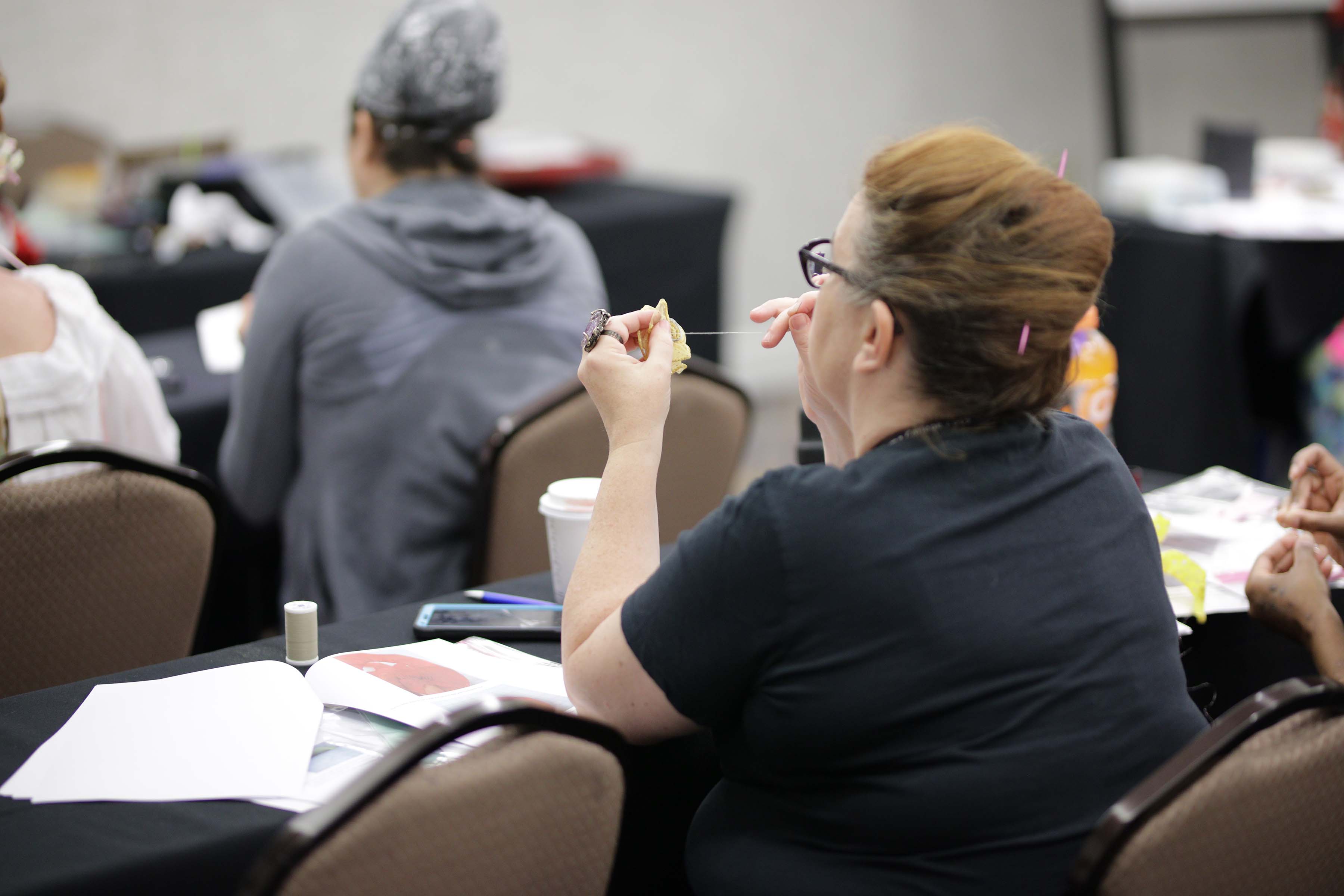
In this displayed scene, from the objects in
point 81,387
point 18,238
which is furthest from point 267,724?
point 18,238

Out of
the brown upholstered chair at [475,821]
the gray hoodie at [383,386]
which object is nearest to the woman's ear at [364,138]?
the gray hoodie at [383,386]

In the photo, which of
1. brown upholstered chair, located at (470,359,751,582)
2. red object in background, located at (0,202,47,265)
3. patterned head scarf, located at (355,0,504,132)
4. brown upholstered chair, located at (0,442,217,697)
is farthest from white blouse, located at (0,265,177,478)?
red object in background, located at (0,202,47,265)

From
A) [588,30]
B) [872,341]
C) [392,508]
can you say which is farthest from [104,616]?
[588,30]

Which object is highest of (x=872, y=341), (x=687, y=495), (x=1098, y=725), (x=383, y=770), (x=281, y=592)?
(x=872, y=341)

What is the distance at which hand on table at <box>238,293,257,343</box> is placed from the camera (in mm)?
2098

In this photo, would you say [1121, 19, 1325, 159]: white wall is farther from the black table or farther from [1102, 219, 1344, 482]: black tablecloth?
the black table

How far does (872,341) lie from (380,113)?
4.53ft

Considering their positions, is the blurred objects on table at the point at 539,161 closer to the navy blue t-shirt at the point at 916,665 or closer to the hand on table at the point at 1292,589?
the hand on table at the point at 1292,589

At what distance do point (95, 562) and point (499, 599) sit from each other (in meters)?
0.51

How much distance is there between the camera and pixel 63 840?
1.00 m

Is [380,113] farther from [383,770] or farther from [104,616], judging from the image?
[383,770]

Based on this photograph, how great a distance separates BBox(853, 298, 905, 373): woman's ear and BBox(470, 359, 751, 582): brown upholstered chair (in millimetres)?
826

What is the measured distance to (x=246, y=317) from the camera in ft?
7.93

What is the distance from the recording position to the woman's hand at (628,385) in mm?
1233
